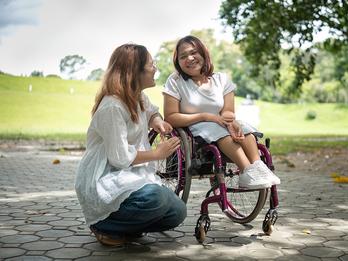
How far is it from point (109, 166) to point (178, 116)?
0.74 metres

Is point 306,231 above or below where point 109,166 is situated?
below

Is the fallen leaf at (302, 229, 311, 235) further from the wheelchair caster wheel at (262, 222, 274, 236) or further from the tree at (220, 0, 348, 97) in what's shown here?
the tree at (220, 0, 348, 97)

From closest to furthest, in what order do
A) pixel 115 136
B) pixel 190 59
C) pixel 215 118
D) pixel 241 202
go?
pixel 115 136, pixel 215 118, pixel 190 59, pixel 241 202

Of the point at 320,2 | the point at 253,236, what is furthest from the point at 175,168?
the point at 320,2

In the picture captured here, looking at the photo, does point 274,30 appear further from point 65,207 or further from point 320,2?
point 65,207

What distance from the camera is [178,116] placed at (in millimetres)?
3117

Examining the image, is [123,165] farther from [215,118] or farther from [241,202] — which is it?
[241,202]

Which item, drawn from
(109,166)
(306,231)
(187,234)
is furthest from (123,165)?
(306,231)

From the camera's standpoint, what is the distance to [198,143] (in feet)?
9.96

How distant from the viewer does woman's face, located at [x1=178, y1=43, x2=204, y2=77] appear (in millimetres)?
3195

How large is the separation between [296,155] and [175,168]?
698 centimetres

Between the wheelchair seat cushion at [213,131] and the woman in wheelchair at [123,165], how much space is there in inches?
11.2

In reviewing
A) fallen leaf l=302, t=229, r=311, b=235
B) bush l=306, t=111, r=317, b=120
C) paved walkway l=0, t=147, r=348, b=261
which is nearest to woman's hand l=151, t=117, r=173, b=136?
paved walkway l=0, t=147, r=348, b=261

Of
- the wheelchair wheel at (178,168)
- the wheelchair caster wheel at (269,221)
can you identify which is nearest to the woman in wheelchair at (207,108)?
the wheelchair wheel at (178,168)
